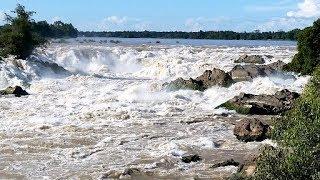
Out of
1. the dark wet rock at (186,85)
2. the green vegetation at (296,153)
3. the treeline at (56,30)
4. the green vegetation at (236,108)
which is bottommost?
the treeline at (56,30)

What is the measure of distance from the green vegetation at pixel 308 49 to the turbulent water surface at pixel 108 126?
1.58 m

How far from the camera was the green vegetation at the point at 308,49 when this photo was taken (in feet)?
122

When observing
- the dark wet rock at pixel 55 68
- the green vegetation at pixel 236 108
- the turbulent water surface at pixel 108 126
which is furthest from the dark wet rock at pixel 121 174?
the dark wet rock at pixel 55 68

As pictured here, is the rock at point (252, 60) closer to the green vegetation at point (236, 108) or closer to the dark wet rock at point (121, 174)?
the green vegetation at point (236, 108)

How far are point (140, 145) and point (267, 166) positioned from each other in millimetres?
10064

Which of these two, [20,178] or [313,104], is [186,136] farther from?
[313,104]

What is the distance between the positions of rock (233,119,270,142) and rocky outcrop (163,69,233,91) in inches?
502

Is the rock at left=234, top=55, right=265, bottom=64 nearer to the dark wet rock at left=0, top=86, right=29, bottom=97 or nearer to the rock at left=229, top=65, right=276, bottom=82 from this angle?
the rock at left=229, top=65, right=276, bottom=82

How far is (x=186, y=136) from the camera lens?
21281mm

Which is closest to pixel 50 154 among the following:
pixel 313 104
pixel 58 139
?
pixel 58 139

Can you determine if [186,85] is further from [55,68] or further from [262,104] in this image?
[55,68]

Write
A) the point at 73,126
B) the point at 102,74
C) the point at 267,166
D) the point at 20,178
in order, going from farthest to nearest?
1. the point at 102,74
2. the point at 73,126
3. the point at 20,178
4. the point at 267,166

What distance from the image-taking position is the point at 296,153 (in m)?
9.88

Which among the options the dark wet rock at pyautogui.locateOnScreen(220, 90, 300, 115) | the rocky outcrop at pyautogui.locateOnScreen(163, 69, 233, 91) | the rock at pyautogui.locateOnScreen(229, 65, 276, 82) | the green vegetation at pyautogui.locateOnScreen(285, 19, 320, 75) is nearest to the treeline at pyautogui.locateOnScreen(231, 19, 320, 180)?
the dark wet rock at pyautogui.locateOnScreen(220, 90, 300, 115)
